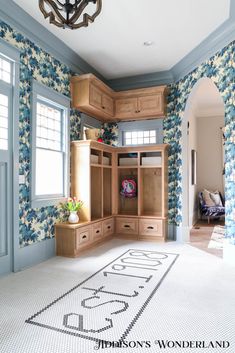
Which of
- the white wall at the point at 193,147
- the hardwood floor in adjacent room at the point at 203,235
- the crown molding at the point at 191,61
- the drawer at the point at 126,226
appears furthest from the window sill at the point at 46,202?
the white wall at the point at 193,147

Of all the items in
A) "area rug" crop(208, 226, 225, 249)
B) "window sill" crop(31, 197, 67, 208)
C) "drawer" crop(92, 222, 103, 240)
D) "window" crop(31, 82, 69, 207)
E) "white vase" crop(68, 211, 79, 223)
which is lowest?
"area rug" crop(208, 226, 225, 249)

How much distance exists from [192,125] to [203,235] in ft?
10.2

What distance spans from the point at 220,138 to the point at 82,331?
7.09 meters

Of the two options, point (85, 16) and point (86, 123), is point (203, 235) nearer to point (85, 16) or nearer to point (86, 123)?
point (86, 123)

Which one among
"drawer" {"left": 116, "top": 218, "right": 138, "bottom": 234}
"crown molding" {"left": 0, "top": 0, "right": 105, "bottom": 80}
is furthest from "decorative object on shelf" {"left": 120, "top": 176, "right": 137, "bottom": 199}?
"crown molding" {"left": 0, "top": 0, "right": 105, "bottom": 80}

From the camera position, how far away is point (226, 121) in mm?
3701

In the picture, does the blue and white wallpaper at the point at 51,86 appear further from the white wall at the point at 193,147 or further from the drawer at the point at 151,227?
the white wall at the point at 193,147

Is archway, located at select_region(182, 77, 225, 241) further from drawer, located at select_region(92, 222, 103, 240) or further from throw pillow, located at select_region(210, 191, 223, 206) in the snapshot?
drawer, located at select_region(92, 222, 103, 240)

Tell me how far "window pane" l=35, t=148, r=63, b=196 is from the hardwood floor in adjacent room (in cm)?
259

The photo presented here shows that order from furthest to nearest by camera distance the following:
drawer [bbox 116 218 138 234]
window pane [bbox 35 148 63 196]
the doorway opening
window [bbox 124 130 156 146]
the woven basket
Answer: the doorway opening < window [bbox 124 130 156 146] < drawer [bbox 116 218 138 234] < the woven basket < window pane [bbox 35 148 63 196]

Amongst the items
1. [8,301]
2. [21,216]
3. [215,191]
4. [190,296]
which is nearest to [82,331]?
[8,301]

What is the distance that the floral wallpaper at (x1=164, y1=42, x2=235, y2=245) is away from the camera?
3.60 meters

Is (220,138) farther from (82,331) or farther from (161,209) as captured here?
(82,331)

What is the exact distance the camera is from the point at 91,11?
10.8 feet
